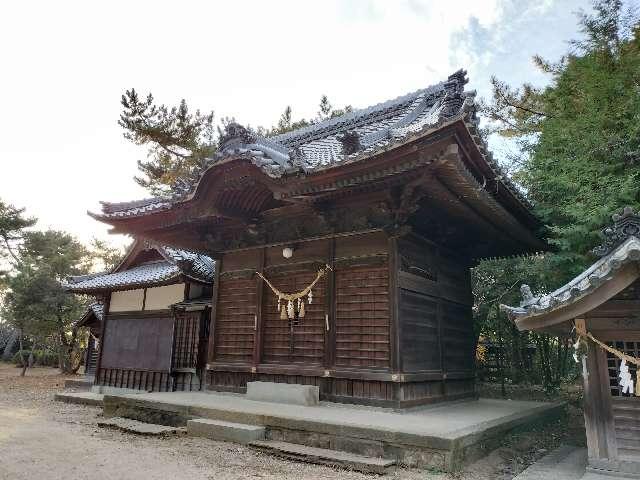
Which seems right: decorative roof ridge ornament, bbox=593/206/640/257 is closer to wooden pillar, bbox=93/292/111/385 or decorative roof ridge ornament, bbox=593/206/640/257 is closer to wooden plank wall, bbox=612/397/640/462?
wooden plank wall, bbox=612/397/640/462

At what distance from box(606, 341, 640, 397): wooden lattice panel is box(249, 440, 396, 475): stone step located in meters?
Answer: 2.68

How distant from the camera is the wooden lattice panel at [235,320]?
9.54 metres

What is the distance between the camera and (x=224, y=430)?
6668mm

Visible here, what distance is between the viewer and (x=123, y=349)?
14.9 metres

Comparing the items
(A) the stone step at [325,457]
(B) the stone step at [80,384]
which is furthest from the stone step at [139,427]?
(B) the stone step at [80,384]

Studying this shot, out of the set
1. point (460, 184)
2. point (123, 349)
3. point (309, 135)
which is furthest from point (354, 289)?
point (123, 349)

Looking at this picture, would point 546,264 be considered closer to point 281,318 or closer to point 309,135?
point 281,318

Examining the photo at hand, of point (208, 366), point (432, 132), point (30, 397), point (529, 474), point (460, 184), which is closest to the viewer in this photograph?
point (529, 474)

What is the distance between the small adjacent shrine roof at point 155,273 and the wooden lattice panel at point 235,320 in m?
2.81

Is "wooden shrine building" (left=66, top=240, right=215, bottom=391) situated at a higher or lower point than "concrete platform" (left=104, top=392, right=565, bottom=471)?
higher

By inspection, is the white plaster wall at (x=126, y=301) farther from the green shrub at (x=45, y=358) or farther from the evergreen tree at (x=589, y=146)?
the green shrub at (x=45, y=358)

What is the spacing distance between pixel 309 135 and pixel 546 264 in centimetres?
711

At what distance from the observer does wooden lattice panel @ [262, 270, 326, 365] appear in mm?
8477

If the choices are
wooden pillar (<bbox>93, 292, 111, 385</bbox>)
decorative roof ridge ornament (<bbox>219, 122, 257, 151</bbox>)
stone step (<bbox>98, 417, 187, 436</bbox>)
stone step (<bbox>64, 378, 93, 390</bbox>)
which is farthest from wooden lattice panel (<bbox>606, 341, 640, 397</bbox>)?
stone step (<bbox>64, 378, 93, 390</bbox>)
